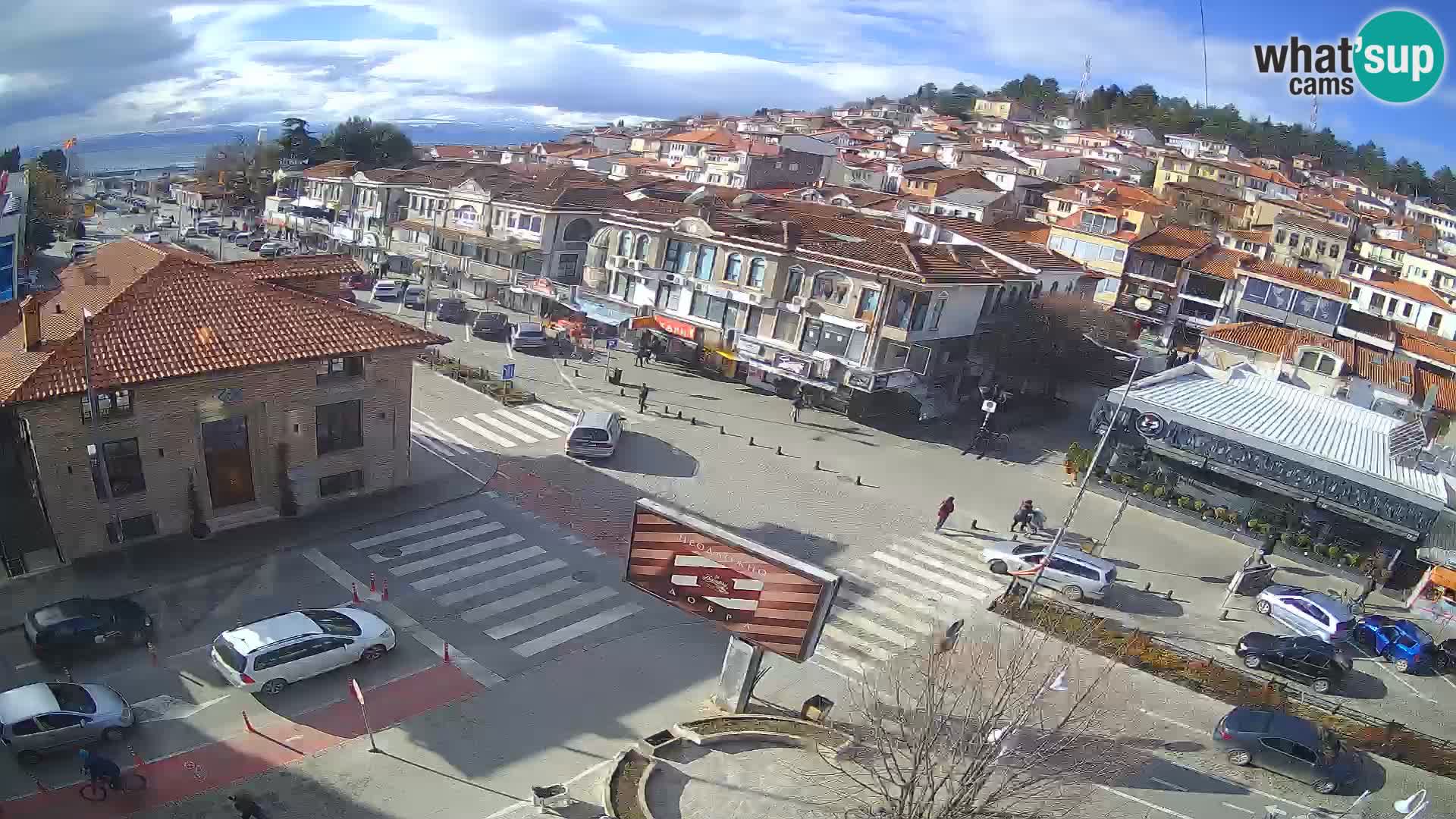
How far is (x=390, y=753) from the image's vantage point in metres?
17.5

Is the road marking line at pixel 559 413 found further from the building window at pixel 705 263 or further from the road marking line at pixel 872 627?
the road marking line at pixel 872 627

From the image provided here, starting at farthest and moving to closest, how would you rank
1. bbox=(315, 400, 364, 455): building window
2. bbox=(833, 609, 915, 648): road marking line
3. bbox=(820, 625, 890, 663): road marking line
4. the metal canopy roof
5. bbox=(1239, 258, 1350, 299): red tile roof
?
bbox=(1239, 258, 1350, 299): red tile roof, the metal canopy roof, bbox=(315, 400, 364, 455): building window, bbox=(833, 609, 915, 648): road marking line, bbox=(820, 625, 890, 663): road marking line

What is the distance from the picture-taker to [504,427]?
36.6 metres

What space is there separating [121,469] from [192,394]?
8.45 feet

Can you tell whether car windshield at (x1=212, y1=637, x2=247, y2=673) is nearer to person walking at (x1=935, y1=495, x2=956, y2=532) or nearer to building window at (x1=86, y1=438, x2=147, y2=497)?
building window at (x1=86, y1=438, x2=147, y2=497)

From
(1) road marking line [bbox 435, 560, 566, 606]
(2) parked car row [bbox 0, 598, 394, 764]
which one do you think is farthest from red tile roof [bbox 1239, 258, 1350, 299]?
(2) parked car row [bbox 0, 598, 394, 764]

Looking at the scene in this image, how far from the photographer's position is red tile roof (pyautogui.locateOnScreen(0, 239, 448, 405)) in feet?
72.8

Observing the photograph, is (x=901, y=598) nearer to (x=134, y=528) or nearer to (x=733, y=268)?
(x=134, y=528)

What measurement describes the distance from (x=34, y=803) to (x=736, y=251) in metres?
35.9

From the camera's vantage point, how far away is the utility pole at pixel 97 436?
21.3 meters

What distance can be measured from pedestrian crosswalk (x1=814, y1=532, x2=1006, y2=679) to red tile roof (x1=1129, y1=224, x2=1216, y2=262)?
141 feet

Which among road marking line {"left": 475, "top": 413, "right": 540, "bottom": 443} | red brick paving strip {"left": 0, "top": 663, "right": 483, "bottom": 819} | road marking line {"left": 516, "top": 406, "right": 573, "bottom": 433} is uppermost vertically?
road marking line {"left": 516, "top": 406, "right": 573, "bottom": 433}

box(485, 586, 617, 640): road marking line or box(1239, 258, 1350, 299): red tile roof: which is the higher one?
box(1239, 258, 1350, 299): red tile roof

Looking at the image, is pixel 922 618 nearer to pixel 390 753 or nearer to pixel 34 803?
pixel 390 753
